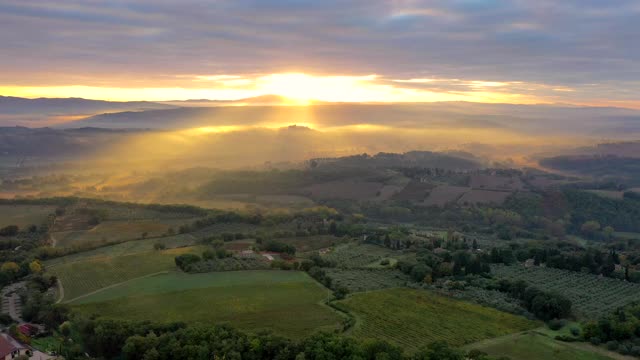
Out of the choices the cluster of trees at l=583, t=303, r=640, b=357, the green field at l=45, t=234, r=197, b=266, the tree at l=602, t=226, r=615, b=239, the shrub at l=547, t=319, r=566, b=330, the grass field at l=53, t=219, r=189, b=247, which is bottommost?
the tree at l=602, t=226, r=615, b=239

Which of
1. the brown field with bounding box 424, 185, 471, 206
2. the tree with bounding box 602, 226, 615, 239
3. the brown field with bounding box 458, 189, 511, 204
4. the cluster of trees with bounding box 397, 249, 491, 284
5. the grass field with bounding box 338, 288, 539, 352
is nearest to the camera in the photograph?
the grass field with bounding box 338, 288, 539, 352

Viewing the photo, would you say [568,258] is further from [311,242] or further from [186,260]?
[186,260]

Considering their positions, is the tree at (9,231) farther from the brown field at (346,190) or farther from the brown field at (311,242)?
the brown field at (346,190)

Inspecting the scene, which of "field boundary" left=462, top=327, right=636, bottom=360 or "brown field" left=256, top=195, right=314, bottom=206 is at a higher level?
"field boundary" left=462, top=327, right=636, bottom=360

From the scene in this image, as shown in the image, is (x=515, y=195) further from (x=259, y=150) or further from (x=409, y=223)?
(x=259, y=150)

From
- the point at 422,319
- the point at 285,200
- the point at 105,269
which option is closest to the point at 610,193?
the point at 285,200

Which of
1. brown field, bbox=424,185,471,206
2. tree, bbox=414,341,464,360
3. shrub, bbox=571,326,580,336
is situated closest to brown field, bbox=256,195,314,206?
brown field, bbox=424,185,471,206

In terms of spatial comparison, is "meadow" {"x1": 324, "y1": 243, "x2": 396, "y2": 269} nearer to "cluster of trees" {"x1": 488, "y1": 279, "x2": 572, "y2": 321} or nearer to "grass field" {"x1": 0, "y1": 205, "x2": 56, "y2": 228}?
"cluster of trees" {"x1": 488, "y1": 279, "x2": 572, "y2": 321}

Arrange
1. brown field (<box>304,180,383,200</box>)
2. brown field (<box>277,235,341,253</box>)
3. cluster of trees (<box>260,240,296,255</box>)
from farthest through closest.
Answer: brown field (<box>304,180,383,200</box>), brown field (<box>277,235,341,253</box>), cluster of trees (<box>260,240,296,255</box>)

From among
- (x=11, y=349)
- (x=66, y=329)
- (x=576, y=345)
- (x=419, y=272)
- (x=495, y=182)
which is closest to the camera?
(x=576, y=345)
